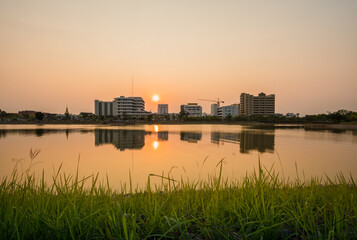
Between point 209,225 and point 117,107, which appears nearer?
point 209,225

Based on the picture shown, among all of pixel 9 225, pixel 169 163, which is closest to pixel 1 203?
pixel 9 225

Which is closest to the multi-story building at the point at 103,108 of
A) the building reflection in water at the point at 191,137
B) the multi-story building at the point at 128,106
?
the multi-story building at the point at 128,106

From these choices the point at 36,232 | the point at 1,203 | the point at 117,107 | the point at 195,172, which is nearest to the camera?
the point at 36,232

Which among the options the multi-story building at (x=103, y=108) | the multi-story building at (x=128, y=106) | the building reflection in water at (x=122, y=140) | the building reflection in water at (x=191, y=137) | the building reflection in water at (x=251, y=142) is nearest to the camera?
the building reflection in water at (x=251, y=142)

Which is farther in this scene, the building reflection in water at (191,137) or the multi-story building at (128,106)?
the multi-story building at (128,106)

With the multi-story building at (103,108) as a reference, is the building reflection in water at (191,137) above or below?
below

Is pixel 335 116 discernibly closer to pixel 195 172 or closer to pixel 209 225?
pixel 195 172

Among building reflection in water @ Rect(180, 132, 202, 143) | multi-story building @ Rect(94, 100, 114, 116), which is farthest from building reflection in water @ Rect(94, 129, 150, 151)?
multi-story building @ Rect(94, 100, 114, 116)

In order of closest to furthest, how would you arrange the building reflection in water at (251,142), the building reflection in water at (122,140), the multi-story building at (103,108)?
the building reflection in water at (251,142) → the building reflection in water at (122,140) → the multi-story building at (103,108)

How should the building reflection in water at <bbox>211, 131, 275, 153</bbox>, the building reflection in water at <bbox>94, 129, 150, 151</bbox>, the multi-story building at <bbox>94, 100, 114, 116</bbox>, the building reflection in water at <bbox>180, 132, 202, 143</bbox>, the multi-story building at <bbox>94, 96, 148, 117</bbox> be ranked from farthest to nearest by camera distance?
the multi-story building at <bbox>94, 100, 114, 116</bbox> → the multi-story building at <bbox>94, 96, 148, 117</bbox> → the building reflection in water at <bbox>180, 132, 202, 143</bbox> → the building reflection in water at <bbox>94, 129, 150, 151</bbox> → the building reflection in water at <bbox>211, 131, 275, 153</bbox>

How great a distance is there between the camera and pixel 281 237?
2.58 metres

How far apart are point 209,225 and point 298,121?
136536mm

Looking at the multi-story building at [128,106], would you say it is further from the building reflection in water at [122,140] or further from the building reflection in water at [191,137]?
the building reflection in water at [122,140]

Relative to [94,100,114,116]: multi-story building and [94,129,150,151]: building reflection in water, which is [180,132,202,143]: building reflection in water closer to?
[94,129,150,151]: building reflection in water
